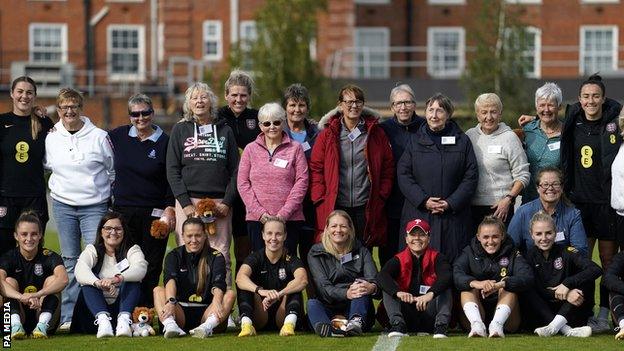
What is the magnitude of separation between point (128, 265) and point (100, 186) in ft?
2.97

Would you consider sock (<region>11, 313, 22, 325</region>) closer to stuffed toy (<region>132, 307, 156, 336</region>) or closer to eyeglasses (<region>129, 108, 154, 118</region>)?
stuffed toy (<region>132, 307, 156, 336</region>)

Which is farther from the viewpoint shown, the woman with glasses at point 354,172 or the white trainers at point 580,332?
the woman with glasses at point 354,172

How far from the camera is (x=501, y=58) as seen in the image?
34312 millimetres

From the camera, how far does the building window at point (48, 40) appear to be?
48.4 m

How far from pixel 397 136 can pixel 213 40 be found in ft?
113

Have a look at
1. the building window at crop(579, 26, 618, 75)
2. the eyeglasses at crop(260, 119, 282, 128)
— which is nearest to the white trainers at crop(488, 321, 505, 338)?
the eyeglasses at crop(260, 119, 282, 128)

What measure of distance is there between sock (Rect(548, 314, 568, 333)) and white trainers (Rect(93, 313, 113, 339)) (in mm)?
3749

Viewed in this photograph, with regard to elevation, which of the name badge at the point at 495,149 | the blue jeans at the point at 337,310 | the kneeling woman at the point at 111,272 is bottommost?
the blue jeans at the point at 337,310

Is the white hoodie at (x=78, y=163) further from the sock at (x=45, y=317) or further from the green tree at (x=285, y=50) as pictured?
the green tree at (x=285, y=50)

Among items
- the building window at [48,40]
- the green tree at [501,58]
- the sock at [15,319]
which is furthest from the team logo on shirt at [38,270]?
the building window at [48,40]

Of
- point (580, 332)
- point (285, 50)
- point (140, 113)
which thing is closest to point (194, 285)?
point (140, 113)

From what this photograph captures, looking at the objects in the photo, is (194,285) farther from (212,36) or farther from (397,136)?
(212,36)

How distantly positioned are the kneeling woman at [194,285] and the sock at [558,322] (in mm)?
2745

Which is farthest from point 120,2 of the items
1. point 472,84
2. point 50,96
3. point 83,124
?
point 83,124
